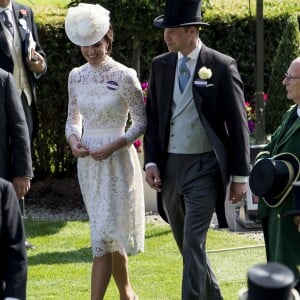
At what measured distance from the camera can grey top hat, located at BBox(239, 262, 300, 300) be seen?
3521 mm

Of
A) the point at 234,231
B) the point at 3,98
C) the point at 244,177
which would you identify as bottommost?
the point at 234,231

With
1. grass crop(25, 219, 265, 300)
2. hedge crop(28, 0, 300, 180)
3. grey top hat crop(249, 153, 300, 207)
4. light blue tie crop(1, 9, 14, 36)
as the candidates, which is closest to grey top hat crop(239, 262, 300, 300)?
grey top hat crop(249, 153, 300, 207)

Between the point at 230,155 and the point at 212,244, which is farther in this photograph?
the point at 212,244

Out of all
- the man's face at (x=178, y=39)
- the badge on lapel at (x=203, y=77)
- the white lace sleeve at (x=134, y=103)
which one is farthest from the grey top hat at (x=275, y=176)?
the white lace sleeve at (x=134, y=103)

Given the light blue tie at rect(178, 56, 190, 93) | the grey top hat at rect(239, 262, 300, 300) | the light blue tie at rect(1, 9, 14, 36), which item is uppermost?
the light blue tie at rect(1, 9, 14, 36)

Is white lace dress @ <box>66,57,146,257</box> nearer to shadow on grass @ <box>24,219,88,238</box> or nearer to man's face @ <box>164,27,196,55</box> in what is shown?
man's face @ <box>164,27,196,55</box>

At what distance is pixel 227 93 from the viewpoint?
6.80m

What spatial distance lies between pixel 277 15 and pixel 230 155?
19.6 feet

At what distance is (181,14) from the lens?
6.88 meters

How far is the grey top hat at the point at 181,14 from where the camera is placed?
270 inches

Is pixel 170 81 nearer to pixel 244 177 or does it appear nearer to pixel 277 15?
pixel 244 177

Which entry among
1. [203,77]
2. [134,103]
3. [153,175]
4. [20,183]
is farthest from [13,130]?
[203,77]

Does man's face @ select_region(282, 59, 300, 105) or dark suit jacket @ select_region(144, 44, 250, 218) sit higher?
man's face @ select_region(282, 59, 300, 105)

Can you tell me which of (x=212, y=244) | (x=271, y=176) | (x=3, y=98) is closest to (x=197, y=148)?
(x=271, y=176)
